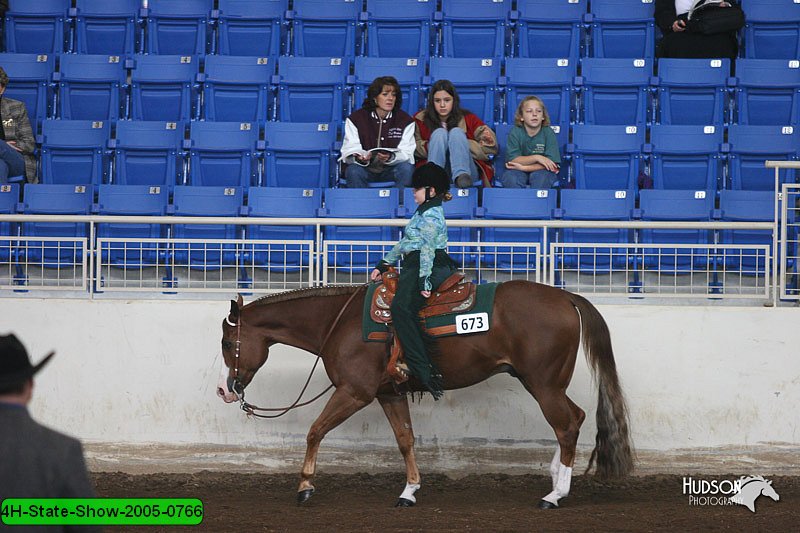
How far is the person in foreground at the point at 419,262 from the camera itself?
686 cm

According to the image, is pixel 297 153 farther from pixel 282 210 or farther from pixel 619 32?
pixel 619 32

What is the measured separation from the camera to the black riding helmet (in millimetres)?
6957

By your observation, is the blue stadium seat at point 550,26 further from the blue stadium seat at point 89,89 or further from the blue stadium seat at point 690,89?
the blue stadium seat at point 89,89

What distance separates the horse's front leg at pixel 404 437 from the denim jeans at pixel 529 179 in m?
3.00

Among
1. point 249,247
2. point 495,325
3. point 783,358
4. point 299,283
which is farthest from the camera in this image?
point 249,247

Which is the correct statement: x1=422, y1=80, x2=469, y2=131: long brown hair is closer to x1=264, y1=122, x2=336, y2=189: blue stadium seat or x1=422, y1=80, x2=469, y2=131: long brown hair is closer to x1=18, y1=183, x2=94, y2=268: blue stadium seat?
x1=264, y1=122, x2=336, y2=189: blue stadium seat

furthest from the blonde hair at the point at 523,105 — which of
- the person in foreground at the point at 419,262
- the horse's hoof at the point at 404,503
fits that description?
the horse's hoof at the point at 404,503

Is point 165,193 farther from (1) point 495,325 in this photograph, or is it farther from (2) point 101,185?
(1) point 495,325

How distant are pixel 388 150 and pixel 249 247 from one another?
1575mm

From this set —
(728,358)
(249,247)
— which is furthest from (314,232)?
(728,358)

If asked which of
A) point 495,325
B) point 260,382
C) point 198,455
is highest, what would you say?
point 495,325

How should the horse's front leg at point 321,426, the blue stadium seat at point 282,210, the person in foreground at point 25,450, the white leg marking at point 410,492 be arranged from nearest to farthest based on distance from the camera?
the person in foreground at point 25,450
the horse's front leg at point 321,426
the white leg marking at point 410,492
the blue stadium seat at point 282,210

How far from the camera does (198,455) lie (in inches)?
326

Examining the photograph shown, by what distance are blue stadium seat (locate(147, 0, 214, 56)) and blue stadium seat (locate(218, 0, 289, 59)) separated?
22cm
